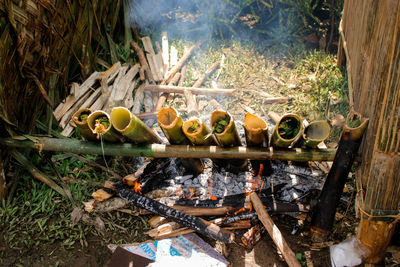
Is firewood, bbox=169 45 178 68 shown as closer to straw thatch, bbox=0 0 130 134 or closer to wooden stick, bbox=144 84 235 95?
wooden stick, bbox=144 84 235 95

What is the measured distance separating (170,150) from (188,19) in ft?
15.7

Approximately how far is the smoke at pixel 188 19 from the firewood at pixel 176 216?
3.99m

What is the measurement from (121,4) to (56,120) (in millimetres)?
2476

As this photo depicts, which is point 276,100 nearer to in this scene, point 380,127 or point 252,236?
point 252,236

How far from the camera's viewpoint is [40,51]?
13.0ft

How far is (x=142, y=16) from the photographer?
6.68m

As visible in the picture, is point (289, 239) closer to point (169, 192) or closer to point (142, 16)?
point (169, 192)

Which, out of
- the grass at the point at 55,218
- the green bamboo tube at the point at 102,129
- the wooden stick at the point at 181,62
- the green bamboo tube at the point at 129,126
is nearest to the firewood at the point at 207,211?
the grass at the point at 55,218

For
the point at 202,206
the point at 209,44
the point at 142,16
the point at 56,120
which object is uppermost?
the point at 142,16

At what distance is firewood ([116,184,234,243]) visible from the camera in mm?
3467

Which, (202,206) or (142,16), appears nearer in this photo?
(202,206)

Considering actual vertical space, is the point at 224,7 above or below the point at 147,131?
above

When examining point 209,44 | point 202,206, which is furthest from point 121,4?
point 202,206

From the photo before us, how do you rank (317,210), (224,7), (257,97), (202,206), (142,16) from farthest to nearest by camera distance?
(224,7) < (142,16) < (257,97) < (202,206) < (317,210)
